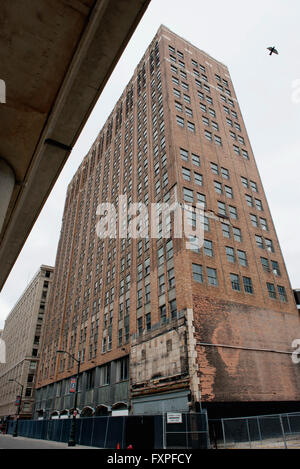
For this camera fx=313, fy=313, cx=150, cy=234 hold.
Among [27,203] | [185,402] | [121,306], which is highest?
[121,306]

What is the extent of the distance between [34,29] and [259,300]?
3338 centimetres

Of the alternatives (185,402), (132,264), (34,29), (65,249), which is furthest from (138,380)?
(65,249)

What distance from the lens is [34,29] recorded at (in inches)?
132

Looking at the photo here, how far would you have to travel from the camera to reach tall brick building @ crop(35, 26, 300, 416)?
27234 mm

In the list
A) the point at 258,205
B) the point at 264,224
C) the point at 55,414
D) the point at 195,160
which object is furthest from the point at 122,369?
the point at 258,205

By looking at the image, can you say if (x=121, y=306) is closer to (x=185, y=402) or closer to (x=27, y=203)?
(x=185, y=402)

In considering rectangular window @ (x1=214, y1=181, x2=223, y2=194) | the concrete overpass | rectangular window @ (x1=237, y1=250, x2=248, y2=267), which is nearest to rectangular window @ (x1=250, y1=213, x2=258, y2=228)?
rectangular window @ (x1=214, y1=181, x2=223, y2=194)

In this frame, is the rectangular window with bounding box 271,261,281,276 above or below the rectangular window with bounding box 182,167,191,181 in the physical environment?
below

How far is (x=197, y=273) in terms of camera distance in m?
30.2

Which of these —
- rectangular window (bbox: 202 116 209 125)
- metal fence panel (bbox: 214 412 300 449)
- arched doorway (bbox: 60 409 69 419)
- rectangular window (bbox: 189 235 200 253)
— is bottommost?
metal fence panel (bbox: 214 412 300 449)

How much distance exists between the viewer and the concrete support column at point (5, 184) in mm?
4656

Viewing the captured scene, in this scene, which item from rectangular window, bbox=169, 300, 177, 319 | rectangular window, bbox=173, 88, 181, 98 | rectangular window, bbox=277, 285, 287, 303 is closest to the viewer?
rectangular window, bbox=169, 300, 177, 319

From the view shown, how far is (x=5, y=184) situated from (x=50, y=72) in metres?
1.87

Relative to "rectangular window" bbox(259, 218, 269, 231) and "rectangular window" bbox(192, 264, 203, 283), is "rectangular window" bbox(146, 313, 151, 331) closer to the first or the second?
"rectangular window" bbox(192, 264, 203, 283)
